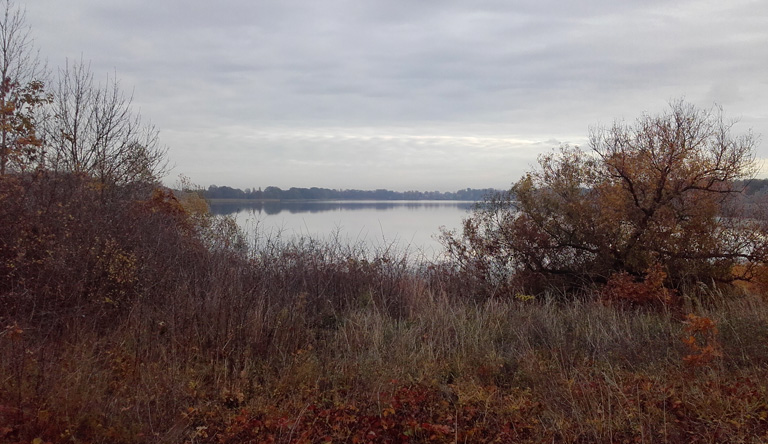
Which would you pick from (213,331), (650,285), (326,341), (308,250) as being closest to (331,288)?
(308,250)

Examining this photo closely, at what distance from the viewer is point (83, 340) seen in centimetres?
589

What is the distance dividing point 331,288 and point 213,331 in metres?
4.06

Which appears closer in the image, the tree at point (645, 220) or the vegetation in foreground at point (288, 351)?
the vegetation in foreground at point (288, 351)

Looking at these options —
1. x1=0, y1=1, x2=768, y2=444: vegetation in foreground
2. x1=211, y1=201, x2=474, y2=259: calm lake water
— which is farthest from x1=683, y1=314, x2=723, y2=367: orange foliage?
x1=211, y1=201, x2=474, y2=259: calm lake water

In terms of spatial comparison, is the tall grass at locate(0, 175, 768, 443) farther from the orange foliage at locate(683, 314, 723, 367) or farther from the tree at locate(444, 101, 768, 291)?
the tree at locate(444, 101, 768, 291)

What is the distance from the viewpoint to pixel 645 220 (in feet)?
48.3

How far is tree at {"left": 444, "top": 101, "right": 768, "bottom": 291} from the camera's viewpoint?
14422mm

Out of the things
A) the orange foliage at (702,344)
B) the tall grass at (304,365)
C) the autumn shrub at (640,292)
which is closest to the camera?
the tall grass at (304,365)

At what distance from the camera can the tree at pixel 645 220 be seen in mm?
14422

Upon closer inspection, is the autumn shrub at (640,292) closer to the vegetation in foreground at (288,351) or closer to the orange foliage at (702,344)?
the vegetation in foreground at (288,351)

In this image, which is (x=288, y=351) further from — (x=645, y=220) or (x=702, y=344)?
(x=645, y=220)

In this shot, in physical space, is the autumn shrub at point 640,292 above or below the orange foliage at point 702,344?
below

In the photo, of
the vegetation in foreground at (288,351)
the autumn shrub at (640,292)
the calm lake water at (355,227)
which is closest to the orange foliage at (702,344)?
the vegetation in foreground at (288,351)

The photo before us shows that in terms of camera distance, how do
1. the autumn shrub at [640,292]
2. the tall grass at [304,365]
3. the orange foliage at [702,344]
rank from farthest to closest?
1. the autumn shrub at [640,292]
2. the orange foliage at [702,344]
3. the tall grass at [304,365]
